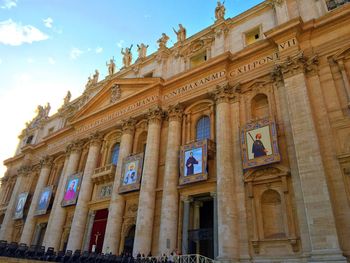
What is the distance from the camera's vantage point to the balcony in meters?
21.3

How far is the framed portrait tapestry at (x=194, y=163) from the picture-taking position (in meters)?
16.5

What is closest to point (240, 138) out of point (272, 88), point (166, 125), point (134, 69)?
point (272, 88)

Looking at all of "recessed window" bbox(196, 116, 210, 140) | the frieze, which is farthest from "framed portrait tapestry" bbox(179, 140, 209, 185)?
the frieze

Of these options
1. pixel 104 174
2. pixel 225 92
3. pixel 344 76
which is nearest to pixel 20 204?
pixel 104 174

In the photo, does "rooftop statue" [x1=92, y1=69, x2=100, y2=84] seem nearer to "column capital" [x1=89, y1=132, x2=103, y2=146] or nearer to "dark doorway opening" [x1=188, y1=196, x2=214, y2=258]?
"column capital" [x1=89, y1=132, x2=103, y2=146]

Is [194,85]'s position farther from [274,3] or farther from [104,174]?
[104,174]

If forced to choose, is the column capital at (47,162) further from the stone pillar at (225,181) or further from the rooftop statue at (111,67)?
the stone pillar at (225,181)

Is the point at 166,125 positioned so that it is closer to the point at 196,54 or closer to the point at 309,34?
the point at 196,54

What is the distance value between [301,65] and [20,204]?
26.5m

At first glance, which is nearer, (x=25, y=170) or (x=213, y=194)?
(x=213, y=194)

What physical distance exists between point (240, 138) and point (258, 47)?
5799mm

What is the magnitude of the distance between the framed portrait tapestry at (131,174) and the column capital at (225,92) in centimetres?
628

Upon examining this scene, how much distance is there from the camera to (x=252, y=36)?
20516 mm

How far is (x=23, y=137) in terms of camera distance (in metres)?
38.2
